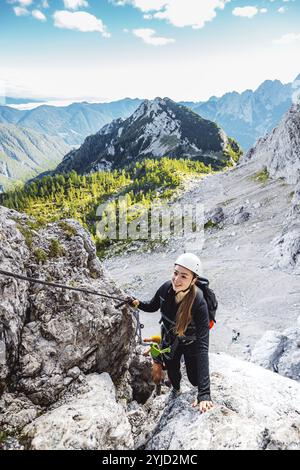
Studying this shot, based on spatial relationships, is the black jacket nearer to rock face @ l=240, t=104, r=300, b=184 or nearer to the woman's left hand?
the woman's left hand

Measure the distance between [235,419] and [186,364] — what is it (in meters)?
1.46

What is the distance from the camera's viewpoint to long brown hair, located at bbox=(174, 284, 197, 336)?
598 centimetres

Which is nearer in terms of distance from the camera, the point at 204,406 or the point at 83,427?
the point at 83,427

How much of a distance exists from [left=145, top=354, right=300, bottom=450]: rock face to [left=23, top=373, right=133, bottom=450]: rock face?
0.83 m

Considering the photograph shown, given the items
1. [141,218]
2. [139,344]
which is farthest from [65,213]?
[139,344]

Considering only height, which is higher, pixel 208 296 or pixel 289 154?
pixel 289 154

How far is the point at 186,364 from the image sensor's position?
6.91 meters

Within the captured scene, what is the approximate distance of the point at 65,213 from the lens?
395 feet

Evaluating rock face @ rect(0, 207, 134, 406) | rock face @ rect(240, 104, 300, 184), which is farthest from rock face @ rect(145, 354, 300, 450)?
rock face @ rect(240, 104, 300, 184)

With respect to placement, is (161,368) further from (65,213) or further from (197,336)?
(65,213)

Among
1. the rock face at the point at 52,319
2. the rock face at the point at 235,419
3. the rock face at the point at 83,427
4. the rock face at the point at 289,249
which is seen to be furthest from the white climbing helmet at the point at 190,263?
the rock face at the point at 289,249

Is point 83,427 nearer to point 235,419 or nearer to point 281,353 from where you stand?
point 235,419

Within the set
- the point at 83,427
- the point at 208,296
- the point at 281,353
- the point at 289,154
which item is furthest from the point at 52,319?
the point at 289,154

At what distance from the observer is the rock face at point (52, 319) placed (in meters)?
6.34
